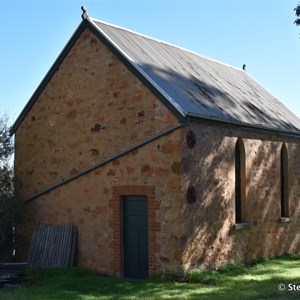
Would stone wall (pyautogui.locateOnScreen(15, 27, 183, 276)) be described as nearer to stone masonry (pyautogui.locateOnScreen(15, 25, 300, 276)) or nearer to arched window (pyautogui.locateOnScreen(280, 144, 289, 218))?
stone masonry (pyautogui.locateOnScreen(15, 25, 300, 276))

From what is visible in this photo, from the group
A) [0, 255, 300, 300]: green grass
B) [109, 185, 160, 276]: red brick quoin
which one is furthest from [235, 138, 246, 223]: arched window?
[109, 185, 160, 276]: red brick quoin

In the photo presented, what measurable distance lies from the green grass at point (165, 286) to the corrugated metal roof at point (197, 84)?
413 centimetres

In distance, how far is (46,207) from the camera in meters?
15.7

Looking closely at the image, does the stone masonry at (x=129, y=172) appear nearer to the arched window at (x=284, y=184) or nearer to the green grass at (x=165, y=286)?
the green grass at (x=165, y=286)

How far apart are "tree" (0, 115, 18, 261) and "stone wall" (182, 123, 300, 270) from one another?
580cm

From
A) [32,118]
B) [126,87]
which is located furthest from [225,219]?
[32,118]

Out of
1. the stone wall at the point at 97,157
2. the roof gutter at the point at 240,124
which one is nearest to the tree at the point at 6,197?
the stone wall at the point at 97,157

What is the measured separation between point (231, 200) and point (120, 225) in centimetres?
338

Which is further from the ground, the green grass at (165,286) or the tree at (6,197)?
the tree at (6,197)

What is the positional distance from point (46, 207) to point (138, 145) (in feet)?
13.0

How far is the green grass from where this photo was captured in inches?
444

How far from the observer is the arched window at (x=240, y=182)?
15633 mm

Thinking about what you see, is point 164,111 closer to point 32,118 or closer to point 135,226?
point 135,226

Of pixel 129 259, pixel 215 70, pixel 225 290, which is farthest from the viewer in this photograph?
pixel 215 70
